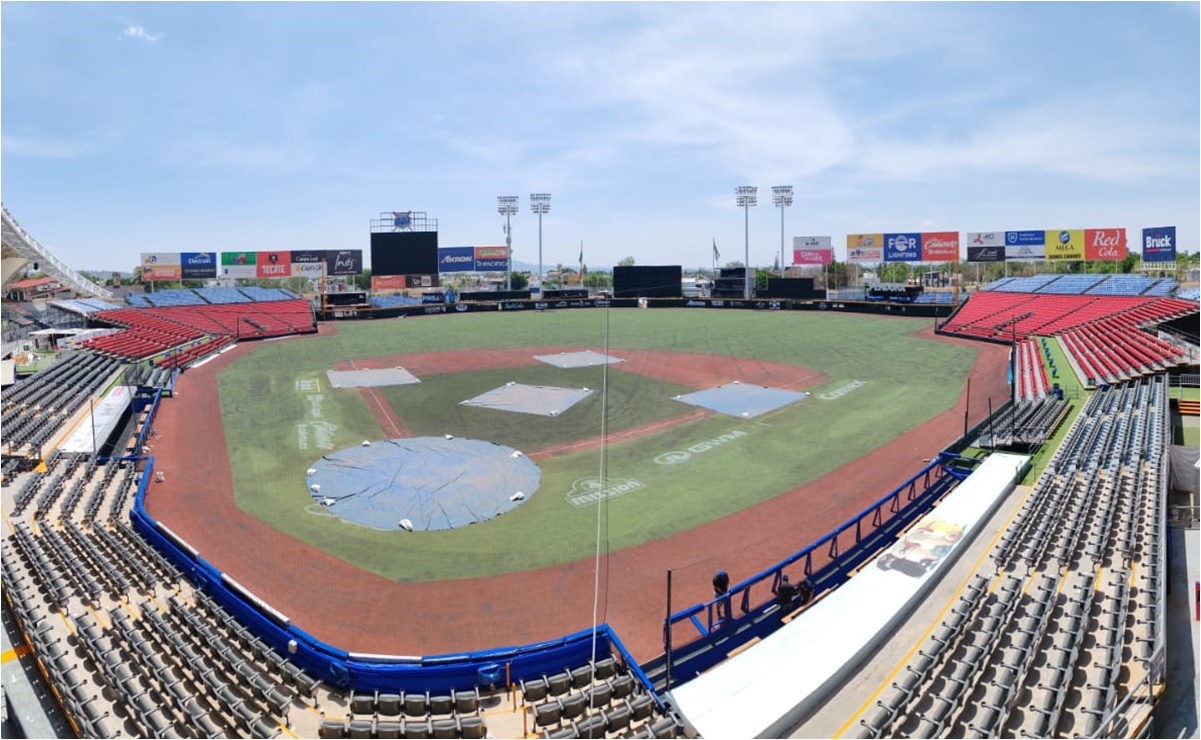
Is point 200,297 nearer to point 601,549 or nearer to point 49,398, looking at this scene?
point 49,398

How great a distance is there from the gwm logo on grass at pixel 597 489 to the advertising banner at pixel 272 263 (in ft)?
205

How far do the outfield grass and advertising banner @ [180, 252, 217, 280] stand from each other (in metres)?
29.0

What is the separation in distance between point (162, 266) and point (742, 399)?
65.3 metres

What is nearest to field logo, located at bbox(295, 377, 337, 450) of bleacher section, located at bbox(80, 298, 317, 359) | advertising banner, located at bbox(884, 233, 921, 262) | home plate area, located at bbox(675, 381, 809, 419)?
home plate area, located at bbox(675, 381, 809, 419)

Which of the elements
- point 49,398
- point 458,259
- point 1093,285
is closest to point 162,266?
point 458,259

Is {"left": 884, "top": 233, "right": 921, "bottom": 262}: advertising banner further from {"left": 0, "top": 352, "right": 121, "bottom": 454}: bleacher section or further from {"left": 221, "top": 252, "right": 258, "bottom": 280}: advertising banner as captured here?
{"left": 221, "top": 252, "right": 258, "bottom": 280}: advertising banner

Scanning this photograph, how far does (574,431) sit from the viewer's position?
2317 centimetres

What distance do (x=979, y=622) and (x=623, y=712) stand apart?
5.36 metres

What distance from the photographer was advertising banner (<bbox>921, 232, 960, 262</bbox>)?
64750 millimetres

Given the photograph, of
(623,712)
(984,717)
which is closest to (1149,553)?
(984,717)

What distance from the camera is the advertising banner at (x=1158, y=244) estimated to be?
53.8 meters

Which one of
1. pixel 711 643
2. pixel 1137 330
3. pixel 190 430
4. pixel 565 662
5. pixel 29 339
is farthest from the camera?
pixel 29 339

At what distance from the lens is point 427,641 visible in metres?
10.8

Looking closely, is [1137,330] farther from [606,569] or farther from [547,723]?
[547,723]
